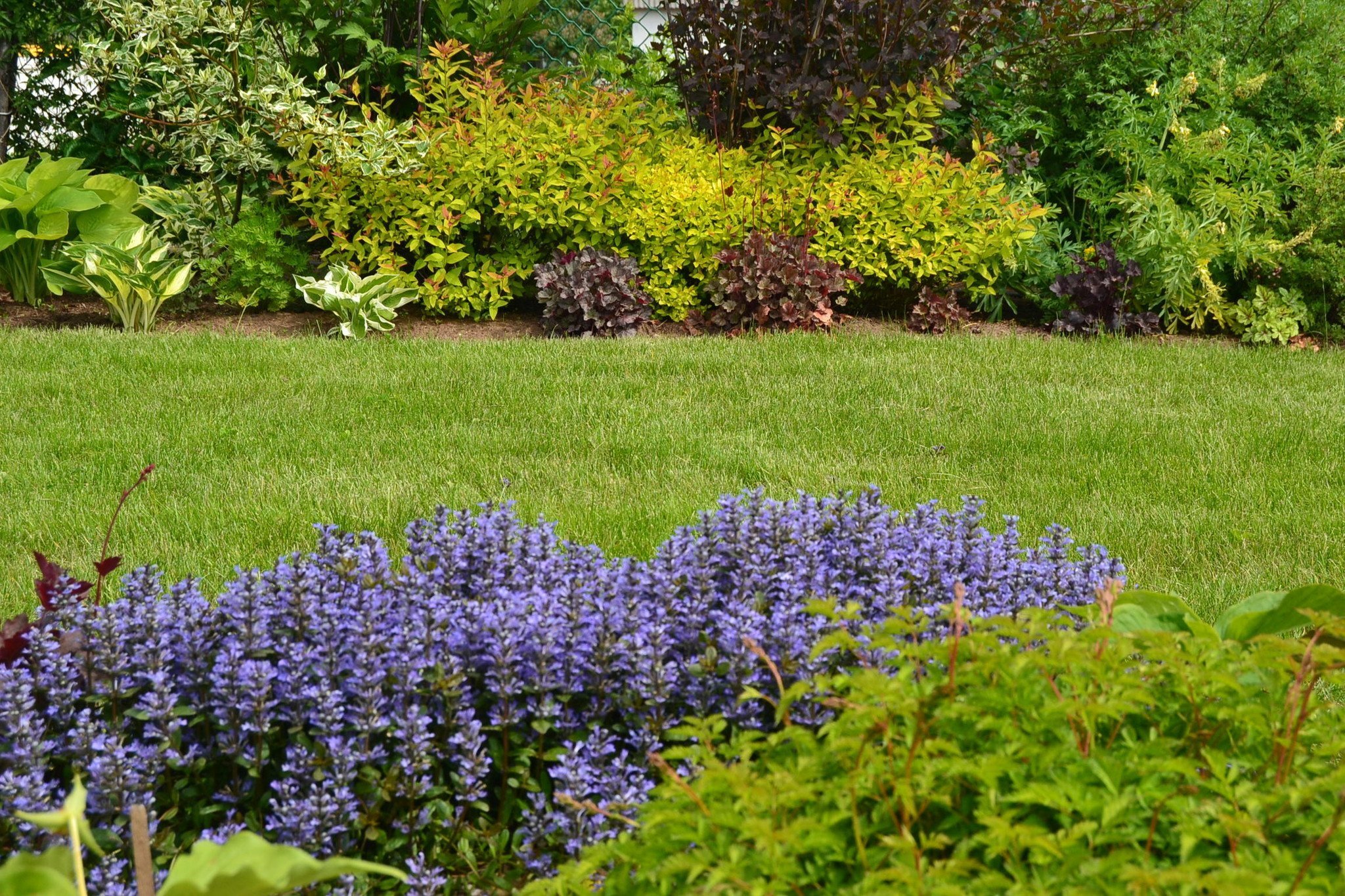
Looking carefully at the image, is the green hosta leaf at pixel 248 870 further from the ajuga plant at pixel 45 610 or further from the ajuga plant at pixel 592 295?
the ajuga plant at pixel 592 295

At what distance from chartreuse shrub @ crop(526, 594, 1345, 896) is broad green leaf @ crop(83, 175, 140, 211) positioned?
19.0 ft

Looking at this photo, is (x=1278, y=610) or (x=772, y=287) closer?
(x=1278, y=610)

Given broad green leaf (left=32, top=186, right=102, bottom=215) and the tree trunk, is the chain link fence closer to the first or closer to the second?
broad green leaf (left=32, top=186, right=102, bottom=215)

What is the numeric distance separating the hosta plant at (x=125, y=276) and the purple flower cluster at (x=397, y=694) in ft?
13.2

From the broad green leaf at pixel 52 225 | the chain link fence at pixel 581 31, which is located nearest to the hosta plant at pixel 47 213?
the broad green leaf at pixel 52 225

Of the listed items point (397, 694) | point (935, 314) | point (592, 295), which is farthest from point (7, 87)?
point (397, 694)

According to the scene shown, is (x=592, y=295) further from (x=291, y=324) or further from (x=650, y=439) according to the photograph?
(x=650, y=439)

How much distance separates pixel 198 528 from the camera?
3.64 metres

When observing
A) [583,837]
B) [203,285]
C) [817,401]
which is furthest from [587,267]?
[583,837]

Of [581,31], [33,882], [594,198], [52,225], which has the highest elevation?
[581,31]

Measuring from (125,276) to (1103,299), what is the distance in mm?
4892

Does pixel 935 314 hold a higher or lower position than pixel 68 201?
lower

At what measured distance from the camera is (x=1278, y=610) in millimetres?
2160

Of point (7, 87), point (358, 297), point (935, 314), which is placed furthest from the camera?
point (7, 87)
